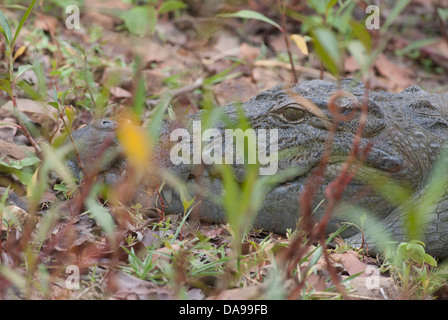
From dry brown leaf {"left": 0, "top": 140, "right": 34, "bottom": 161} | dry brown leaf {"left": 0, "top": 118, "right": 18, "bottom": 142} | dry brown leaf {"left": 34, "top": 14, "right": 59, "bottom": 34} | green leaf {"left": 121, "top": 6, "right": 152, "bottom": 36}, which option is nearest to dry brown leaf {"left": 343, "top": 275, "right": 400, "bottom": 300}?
dry brown leaf {"left": 0, "top": 140, "right": 34, "bottom": 161}

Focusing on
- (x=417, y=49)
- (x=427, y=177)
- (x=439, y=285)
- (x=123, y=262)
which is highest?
(x=417, y=49)

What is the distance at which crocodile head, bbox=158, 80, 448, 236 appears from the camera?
3.27m

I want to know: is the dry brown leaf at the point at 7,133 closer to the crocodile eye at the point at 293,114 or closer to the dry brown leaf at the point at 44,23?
the dry brown leaf at the point at 44,23

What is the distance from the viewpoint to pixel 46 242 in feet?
9.29

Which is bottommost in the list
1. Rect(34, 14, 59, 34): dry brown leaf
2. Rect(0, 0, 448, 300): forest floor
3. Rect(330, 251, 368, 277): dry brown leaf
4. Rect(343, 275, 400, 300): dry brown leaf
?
Rect(343, 275, 400, 300): dry brown leaf

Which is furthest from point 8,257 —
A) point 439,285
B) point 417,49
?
point 417,49

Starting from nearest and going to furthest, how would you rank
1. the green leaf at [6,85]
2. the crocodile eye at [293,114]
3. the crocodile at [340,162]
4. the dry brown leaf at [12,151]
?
1. the green leaf at [6,85]
2. the crocodile at [340,162]
3. the crocodile eye at [293,114]
4. the dry brown leaf at [12,151]

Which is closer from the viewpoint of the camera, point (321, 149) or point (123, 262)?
point (123, 262)

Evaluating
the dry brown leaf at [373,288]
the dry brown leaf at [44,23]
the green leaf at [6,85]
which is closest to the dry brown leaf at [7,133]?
the green leaf at [6,85]

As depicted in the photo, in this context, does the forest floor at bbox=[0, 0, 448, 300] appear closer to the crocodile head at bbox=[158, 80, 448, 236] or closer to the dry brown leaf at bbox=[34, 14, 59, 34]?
the dry brown leaf at bbox=[34, 14, 59, 34]

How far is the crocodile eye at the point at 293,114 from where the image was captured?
339cm
